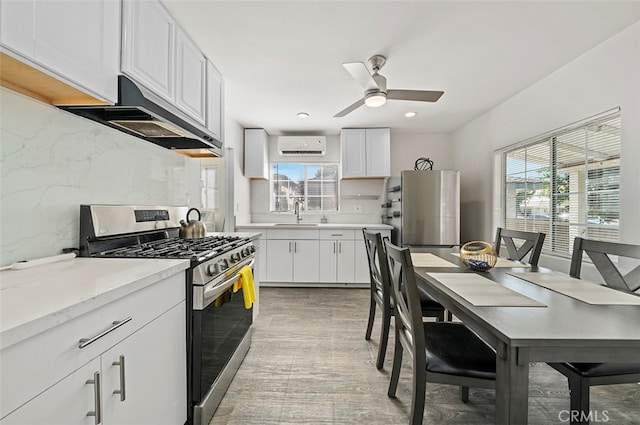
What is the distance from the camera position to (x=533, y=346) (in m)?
0.84

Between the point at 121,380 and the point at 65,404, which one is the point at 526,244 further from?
the point at 65,404

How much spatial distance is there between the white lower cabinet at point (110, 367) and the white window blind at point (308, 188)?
134 inches

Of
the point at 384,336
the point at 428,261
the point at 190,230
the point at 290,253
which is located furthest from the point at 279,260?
the point at 428,261

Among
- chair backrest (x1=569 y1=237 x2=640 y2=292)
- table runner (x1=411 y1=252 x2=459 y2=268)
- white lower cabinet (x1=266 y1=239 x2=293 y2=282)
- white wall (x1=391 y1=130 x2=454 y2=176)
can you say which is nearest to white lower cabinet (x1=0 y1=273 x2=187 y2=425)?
table runner (x1=411 y1=252 x2=459 y2=268)

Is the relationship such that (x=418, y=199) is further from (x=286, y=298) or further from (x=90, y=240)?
(x=90, y=240)

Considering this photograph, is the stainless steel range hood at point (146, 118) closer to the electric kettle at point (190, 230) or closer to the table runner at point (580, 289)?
the electric kettle at point (190, 230)

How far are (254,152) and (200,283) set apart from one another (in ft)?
10.1

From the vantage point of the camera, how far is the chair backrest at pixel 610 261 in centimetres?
142

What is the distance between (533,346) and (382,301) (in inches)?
47.3

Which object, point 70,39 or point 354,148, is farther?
point 354,148

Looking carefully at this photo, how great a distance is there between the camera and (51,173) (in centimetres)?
131

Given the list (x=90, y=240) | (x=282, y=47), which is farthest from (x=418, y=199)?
(x=90, y=240)

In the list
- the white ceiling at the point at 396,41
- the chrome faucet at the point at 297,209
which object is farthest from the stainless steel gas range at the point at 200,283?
the chrome faucet at the point at 297,209

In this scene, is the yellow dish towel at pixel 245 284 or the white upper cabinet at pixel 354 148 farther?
the white upper cabinet at pixel 354 148
